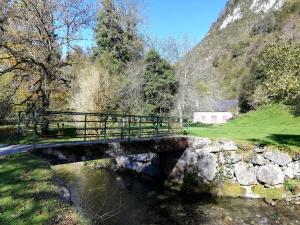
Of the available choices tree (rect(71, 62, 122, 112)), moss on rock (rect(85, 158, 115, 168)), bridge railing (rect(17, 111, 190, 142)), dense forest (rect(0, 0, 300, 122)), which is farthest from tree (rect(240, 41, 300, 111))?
tree (rect(71, 62, 122, 112))

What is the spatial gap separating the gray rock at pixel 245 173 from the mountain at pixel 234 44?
34.5 ft

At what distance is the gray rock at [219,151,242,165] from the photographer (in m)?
20.7

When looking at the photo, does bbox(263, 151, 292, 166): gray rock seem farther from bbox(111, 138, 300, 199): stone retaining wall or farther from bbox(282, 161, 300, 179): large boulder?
bbox(282, 161, 300, 179): large boulder

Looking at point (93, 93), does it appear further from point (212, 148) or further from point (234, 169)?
point (234, 169)

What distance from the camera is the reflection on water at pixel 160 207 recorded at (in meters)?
15.4

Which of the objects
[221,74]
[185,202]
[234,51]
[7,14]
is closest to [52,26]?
[7,14]

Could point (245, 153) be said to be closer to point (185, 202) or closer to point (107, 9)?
point (185, 202)

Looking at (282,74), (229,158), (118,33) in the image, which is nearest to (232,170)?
(229,158)

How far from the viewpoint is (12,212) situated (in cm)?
798

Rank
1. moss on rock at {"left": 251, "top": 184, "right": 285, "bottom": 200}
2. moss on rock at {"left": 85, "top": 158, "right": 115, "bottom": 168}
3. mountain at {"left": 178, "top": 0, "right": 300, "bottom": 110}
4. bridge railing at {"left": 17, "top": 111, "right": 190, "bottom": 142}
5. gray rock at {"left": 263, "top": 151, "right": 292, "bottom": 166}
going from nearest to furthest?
bridge railing at {"left": 17, "top": 111, "right": 190, "bottom": 142} → moss on rock at {"left": 251, "top": 184, "right": 285, "bottom": 200} → gray rock at {"left": 263, "top": 151, "right": 292, "bottom": 166} → moss on rock at {"left": 85, "top": 158, "right": 115, "bottom": 168} → mountain at {"left": 178, "top": 0, "right": 300, "bottom": 110}

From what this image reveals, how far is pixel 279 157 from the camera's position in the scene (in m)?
20.2

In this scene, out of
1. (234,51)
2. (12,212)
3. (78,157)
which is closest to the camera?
(12,212)

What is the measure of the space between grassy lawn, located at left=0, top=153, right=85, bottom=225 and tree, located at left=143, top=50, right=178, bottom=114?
114ft

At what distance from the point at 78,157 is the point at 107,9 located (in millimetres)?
40690
